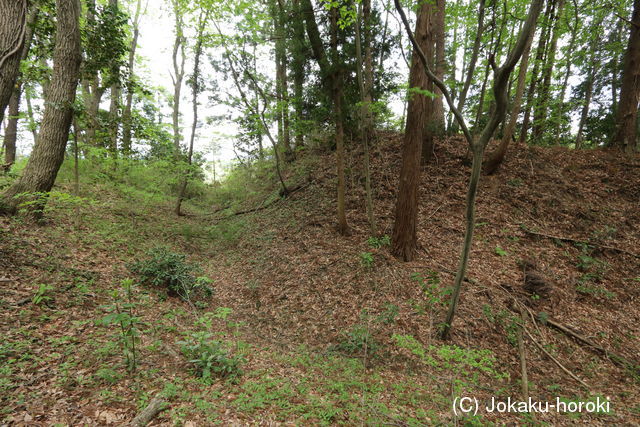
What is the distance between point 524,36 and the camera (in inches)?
103

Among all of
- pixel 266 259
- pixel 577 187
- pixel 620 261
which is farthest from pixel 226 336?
pixel 577 187

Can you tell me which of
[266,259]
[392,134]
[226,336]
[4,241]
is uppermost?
[392,134]

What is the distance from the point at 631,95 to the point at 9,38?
16.2m

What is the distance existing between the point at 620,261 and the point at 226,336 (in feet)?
31.5

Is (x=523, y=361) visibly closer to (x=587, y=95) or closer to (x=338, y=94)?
(x=338, y=94)

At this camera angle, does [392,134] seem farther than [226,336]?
Yes

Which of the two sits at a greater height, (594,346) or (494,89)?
(494,89)

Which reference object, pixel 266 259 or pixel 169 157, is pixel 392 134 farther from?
pixel 169 157

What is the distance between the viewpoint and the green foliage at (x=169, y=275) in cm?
617

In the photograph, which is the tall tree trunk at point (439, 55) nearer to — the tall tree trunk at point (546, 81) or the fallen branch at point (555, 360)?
the tall tree trunk at point (546, 81)

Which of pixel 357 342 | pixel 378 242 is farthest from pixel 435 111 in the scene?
pixel 357 342

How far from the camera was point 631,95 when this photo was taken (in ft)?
29.7

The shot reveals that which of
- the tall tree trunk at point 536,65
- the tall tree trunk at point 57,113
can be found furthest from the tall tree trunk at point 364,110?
the tall tree trunk at point 536,65

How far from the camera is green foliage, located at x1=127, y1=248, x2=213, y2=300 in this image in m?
6.17
